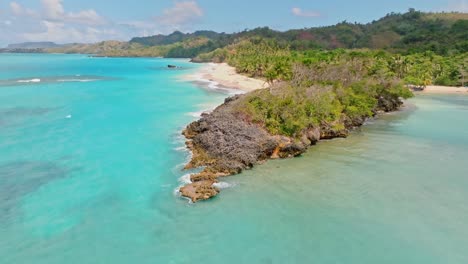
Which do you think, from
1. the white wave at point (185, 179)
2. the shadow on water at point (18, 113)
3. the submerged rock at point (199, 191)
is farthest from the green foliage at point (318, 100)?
the shadow on water at point (18, 113)

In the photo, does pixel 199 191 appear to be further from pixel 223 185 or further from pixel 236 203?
pixel 236 203

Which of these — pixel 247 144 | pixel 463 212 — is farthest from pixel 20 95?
pixel 463 212

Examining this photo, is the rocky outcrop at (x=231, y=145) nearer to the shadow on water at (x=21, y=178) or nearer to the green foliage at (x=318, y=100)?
the green foliage at (x=318, y=100)

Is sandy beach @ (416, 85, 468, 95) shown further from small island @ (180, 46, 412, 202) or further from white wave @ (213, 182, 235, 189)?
white wave @ (213, 182, 235, 189)

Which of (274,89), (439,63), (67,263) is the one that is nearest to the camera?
(67,263)

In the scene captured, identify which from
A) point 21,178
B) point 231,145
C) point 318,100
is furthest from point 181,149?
point 318,100

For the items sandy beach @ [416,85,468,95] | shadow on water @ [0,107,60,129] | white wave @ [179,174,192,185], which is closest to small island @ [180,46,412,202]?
white wave @ [179,174,192,185]

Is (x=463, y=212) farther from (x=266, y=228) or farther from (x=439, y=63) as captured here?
(x=439, y=63)
